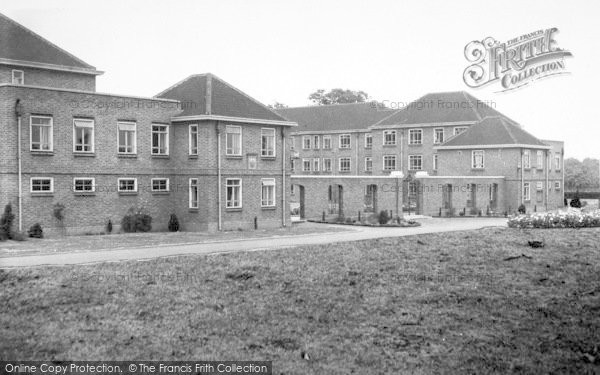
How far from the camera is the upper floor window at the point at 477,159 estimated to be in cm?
4881

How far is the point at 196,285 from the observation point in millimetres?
12297

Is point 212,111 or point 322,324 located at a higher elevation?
point 212,111

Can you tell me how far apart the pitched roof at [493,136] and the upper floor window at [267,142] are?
20884 millimetres

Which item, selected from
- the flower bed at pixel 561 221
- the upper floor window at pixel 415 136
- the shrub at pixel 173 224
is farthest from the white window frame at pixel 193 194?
the upper floor window at pixel 415 136

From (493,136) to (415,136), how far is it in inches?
497

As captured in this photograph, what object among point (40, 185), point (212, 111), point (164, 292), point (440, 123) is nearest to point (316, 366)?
point (164, 292)

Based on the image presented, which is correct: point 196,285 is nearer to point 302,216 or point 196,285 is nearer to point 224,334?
point 224,334

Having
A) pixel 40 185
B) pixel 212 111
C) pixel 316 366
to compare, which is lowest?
pixel 316 366

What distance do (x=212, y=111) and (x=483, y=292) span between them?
2162 centimetres

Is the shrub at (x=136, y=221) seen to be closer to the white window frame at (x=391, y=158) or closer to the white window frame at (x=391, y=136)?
the white window frame at (x=391, y=158)

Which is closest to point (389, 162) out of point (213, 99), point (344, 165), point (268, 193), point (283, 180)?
point (344, 165)

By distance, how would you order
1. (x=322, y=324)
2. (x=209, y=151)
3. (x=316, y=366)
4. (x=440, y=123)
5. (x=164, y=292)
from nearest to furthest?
1. (x=316, y=366)
2. (x=322, y=324)
3. (x=164, y=292)
4. (x=209, y=151)
5. (x=440, y=123)

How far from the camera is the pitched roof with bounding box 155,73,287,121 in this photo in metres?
31.7

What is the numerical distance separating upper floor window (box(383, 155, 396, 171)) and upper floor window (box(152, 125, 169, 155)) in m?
34.9
